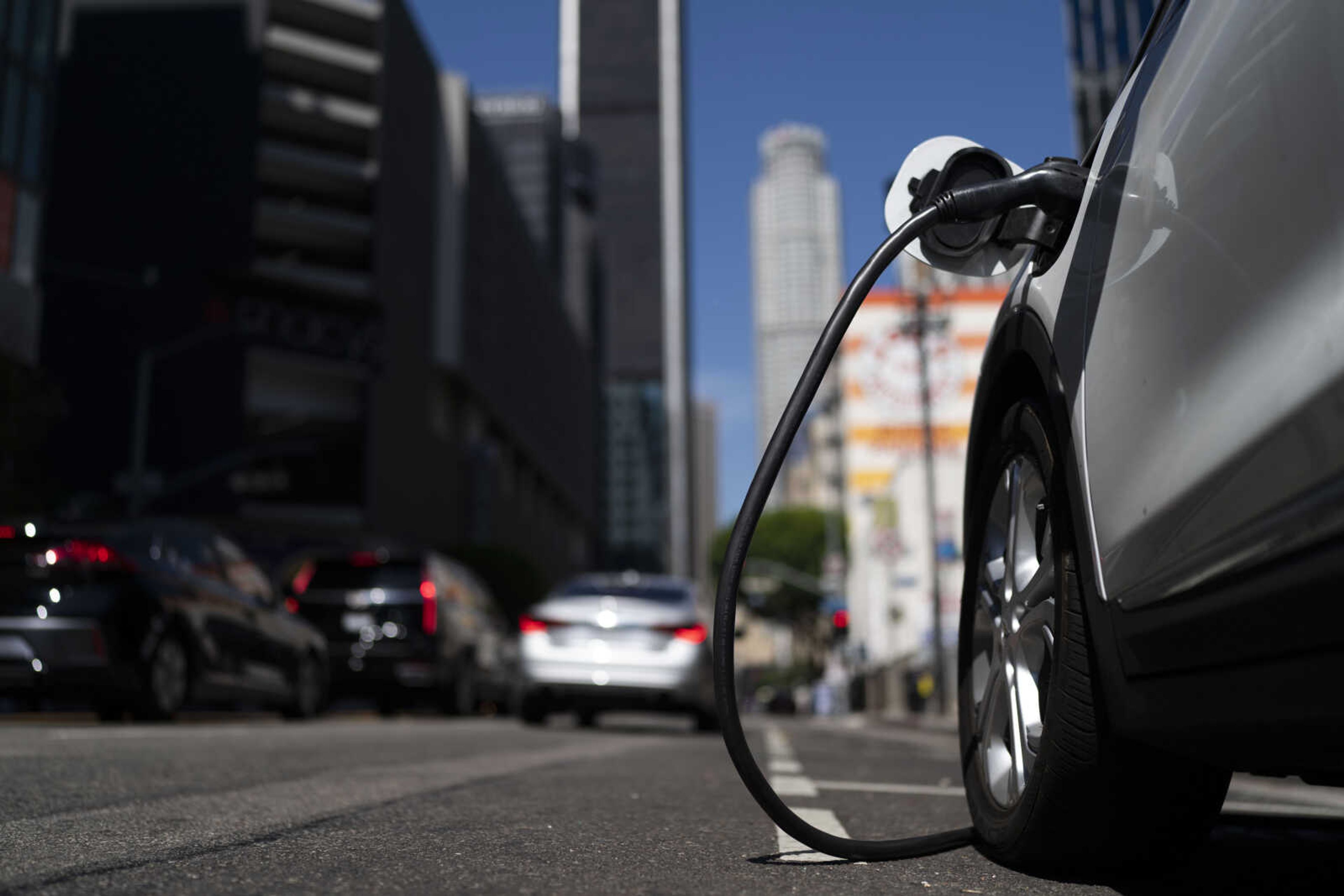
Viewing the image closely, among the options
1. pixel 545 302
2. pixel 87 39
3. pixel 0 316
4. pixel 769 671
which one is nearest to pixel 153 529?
pixel 0 316

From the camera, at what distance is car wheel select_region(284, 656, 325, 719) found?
39.7 ft

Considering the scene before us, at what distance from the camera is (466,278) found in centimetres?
6109

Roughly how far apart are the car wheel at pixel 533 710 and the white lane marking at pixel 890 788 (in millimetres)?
6140

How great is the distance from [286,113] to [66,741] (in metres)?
46.5

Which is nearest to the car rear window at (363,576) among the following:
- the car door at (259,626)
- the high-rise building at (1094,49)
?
the car door at (259,626)

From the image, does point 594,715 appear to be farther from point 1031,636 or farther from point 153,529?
point 1031,636

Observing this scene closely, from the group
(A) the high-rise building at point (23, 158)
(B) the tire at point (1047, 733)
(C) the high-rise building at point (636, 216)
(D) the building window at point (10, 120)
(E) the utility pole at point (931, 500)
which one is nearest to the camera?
(B) the tire at point (1047, 733)

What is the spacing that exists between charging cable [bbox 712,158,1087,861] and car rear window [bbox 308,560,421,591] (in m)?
12.0

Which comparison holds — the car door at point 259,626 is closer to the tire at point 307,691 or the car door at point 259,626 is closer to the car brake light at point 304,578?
the tire at point 307,691

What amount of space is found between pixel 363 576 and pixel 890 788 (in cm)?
988

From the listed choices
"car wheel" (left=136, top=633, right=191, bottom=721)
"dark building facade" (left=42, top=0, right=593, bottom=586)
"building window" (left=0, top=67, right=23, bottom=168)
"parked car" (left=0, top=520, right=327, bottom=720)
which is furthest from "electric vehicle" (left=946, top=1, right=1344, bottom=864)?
"dark building facade" (left=42, top=0, right=593, bottom=586)

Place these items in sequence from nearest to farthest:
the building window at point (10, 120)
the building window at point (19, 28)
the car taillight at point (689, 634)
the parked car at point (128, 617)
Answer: the parked car at point (128, 617), the car taillight at point (689, 634), the building window at point (10, 120), the building window at point (19, 28)

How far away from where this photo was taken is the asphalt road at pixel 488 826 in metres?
2.54

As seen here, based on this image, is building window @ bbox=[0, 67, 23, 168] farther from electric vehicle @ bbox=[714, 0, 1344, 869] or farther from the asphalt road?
electric vehicle @ bbox=[714, 0, 1344, 869]
